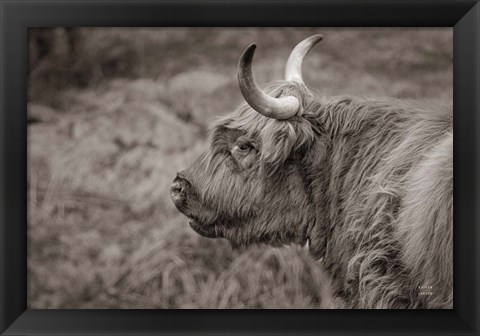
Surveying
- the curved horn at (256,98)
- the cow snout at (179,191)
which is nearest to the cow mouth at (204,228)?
the cow snout at (179,191)

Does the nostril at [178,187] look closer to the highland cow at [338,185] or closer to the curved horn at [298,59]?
the highland cow at [338,185]

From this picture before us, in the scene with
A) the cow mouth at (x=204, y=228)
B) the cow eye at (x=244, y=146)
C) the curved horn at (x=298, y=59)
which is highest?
the curved horn at (x=298, y=59)

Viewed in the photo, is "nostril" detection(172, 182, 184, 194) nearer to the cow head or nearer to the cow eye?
the cow head

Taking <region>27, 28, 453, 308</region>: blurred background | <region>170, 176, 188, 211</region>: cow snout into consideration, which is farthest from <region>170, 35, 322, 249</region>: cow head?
<region>27, 28, 453, 308</region>: blurred background

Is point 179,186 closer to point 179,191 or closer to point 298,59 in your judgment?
point 179,191

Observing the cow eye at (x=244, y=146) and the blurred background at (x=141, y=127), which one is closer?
the cow eye at (x=244, y=146)

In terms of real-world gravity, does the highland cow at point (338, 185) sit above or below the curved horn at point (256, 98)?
below

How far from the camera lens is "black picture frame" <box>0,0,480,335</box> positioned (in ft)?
14.1

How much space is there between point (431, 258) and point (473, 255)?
733mm

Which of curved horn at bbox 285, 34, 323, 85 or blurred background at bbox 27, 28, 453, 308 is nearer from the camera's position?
curved horn at bbox 285, 34, 323, 85

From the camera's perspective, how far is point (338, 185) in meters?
3.96
